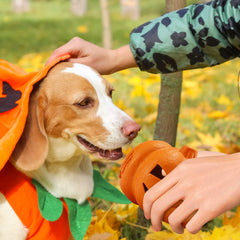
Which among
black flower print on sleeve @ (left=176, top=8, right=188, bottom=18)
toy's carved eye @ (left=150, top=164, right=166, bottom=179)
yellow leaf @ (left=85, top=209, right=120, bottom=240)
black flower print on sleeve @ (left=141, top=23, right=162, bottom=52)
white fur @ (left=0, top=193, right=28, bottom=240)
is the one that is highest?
black flower print on sleeve @ (left=176, top=8, right=188, bottom=18)

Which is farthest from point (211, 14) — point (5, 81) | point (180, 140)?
point (180, 140)

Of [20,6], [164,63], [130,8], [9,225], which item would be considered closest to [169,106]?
[164,63]

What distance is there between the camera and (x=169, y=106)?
7.02ft

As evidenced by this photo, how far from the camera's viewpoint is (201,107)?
3.92 metres

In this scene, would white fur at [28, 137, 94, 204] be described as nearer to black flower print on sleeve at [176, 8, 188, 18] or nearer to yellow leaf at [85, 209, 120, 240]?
yellow leaf at [85, 209, 120, 240]

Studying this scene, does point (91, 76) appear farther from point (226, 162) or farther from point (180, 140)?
point (180, 140)

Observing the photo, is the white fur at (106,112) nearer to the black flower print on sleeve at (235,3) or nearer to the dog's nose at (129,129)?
the dog's nose at (129,129)

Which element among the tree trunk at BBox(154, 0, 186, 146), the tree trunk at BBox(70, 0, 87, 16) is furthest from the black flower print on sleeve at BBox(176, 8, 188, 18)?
the tree trunk at BBox(70, 0, 87, 16)

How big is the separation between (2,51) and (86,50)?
5912 millimetres

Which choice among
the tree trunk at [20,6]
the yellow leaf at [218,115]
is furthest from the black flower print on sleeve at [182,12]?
the tree trunk at [20,6]

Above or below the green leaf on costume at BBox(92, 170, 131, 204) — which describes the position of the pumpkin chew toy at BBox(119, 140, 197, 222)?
above

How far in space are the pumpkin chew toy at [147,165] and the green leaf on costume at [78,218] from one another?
12.6 inches

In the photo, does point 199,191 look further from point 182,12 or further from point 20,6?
point 20,6

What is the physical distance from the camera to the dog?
1.53 meters
